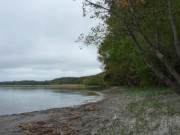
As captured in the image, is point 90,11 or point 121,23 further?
point 90,11

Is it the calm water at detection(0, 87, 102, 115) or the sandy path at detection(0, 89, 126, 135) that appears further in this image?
the calm water at detection(0, 87, 102, 115)

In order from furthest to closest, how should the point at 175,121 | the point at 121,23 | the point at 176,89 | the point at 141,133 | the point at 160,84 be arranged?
the point at 160,84
the point at 121,23
the point at 176,89
the point at 175,121
the point at 141,133

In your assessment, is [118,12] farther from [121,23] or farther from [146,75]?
[146,75]

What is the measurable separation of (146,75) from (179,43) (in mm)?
22657

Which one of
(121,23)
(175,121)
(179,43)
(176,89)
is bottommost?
(175,121)

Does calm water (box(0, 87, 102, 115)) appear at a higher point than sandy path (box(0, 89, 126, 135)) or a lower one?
lower

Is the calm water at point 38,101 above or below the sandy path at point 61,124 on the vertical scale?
below

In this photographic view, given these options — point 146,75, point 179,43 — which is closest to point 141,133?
point 179,43

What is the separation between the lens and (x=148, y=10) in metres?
10.0

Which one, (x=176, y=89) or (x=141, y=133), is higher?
(x=176, y=89)

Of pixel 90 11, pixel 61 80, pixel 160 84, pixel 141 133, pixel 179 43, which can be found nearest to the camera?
pixel 141 133

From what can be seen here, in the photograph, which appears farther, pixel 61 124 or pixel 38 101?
pixel 38 101

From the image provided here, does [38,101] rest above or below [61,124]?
below

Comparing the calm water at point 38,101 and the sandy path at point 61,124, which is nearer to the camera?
the sandy path at point 61,124
